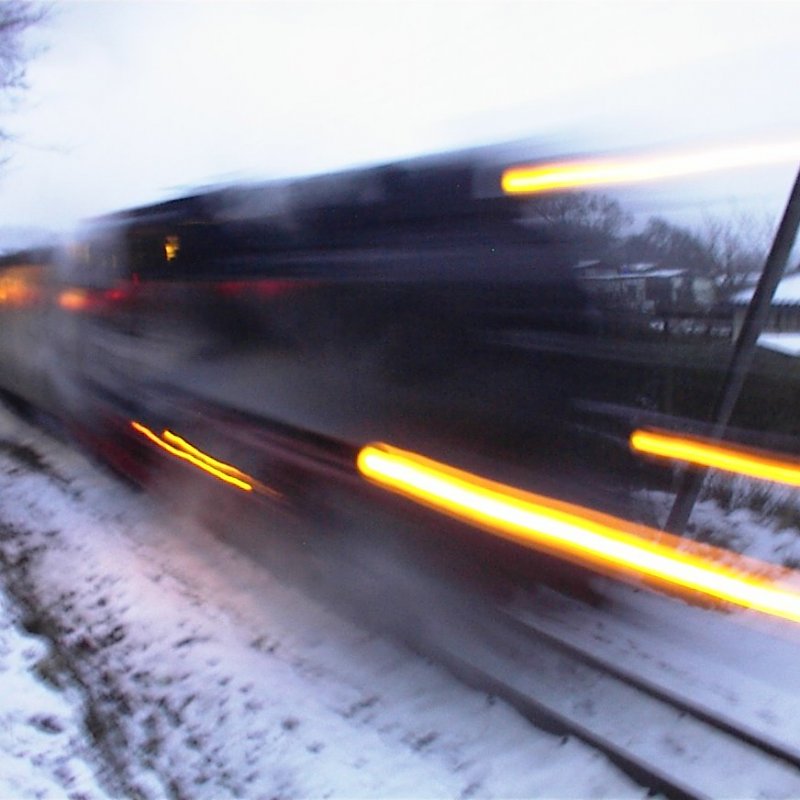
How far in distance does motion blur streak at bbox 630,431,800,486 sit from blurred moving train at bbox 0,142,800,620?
0.09 m

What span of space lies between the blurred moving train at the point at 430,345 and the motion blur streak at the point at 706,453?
89mm

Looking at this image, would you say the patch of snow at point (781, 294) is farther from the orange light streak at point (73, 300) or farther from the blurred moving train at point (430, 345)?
the orange light streak at point (73, 300)

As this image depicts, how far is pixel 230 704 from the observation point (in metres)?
3.85

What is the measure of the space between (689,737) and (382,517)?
173 cm

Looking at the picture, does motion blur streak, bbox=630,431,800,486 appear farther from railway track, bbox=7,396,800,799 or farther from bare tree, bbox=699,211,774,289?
railway track, bbox=7,396,800,799

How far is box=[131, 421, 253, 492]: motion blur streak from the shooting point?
5.21m

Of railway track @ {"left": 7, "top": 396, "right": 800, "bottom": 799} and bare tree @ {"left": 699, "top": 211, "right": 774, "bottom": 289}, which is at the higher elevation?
bare tree @ {"left": 699, "top": 211, "right": 774, "bottom": 289}

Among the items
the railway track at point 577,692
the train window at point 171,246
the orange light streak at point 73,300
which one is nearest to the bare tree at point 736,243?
the railway track at point 577,692

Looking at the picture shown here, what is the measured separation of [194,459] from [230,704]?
222 cm

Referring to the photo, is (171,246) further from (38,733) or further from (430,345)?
(38,733)

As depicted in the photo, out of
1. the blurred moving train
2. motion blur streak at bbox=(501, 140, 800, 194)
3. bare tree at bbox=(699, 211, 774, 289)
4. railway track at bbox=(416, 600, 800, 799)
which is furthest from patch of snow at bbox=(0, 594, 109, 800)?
bare tree at bbox=(699, 211, 774, 289)

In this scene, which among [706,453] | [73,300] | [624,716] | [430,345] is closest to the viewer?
[624,716]

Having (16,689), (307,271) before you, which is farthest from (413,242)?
(16,689)

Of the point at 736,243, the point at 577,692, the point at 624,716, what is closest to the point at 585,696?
the point at 577,692
